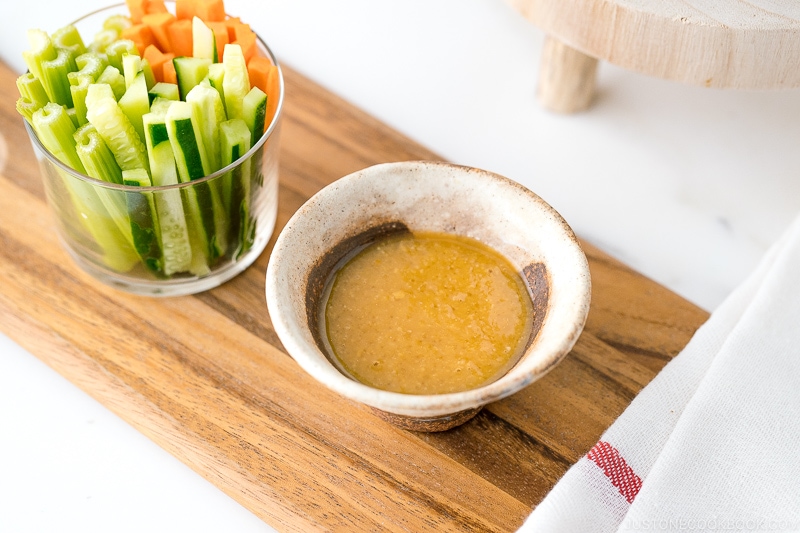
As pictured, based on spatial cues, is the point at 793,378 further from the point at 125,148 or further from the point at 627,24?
the point at 125,148

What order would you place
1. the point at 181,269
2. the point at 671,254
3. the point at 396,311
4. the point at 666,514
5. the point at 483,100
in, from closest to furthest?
1. the point at 666,514
2. the point at 396,311
3. the point at 181,269
4. the point at 671,254
5. the point at 483,100

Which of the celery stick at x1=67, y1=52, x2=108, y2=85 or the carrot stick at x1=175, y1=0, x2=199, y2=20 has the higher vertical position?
the carrot stick at x1=175, y1=0, x2=199, y2=20

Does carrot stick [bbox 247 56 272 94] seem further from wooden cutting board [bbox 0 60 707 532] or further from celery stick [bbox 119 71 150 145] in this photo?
wooden cutting board [bbox 0 60 707 532]

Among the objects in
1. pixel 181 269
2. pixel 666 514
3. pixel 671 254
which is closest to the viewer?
pixel 666 514

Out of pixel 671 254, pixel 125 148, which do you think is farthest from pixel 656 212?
pixel 125 148

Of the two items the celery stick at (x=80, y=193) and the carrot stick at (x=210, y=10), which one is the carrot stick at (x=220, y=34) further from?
the celery stick at (x=80, y=193)

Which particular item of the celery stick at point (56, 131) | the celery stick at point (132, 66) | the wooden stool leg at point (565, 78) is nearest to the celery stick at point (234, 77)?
the celery stick at point (132, 66)

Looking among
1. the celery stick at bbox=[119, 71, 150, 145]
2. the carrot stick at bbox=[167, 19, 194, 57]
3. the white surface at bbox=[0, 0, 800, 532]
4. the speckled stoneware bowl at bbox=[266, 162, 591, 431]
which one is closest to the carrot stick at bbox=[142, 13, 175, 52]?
the carrot stick at bbox=[167, 19, 194, 57]
